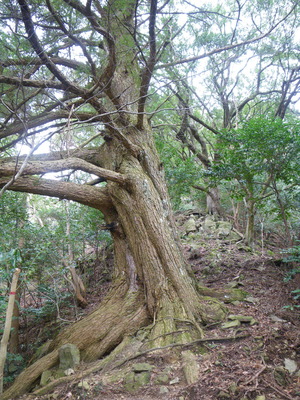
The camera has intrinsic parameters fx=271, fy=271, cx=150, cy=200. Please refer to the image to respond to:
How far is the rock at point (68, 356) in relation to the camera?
141 inches

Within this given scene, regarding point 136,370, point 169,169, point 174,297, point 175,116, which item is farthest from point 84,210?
point 175,116

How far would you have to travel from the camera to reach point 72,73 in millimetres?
5648

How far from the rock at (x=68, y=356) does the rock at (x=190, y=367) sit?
4.81ft

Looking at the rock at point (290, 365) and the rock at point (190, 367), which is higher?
the rock at point (190, 367)

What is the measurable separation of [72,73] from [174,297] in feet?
15.8

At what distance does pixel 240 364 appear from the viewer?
9.36ft

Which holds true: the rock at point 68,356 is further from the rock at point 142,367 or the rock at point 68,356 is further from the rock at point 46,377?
the rock at point 142,367

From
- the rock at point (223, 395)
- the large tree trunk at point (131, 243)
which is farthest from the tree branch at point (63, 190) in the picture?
the rock at point (223, 395)

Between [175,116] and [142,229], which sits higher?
[175,116]

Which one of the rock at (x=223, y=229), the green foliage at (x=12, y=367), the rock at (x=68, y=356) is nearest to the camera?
the rock at (x=68, y=356)

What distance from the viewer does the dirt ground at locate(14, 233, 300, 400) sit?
2.53m

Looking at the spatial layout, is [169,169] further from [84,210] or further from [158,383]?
[158,383]

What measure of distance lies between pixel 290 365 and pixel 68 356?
2.71 meters

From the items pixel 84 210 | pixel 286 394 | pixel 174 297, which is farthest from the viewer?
pixel 84 210
